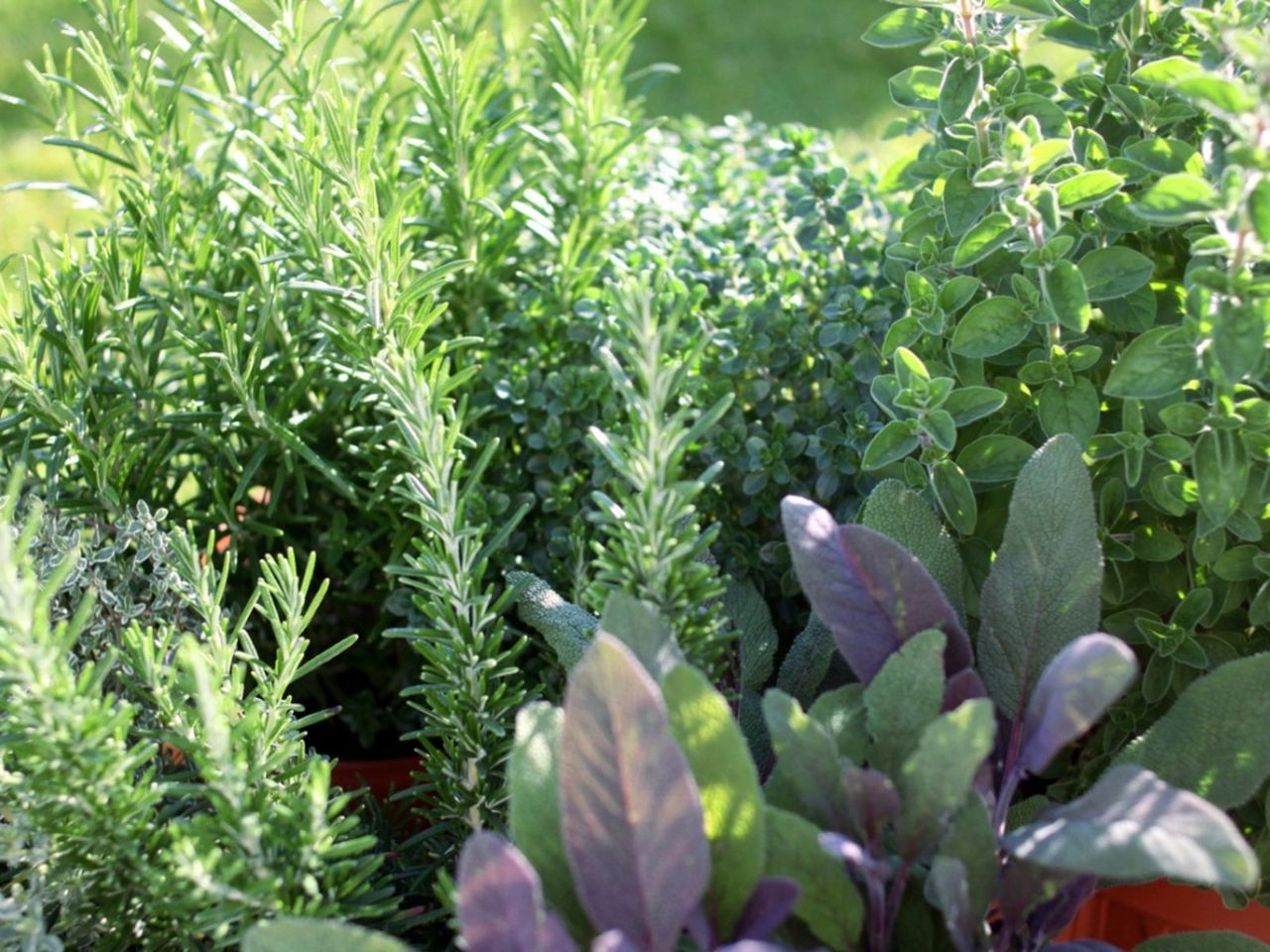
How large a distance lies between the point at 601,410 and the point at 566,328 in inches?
4.0

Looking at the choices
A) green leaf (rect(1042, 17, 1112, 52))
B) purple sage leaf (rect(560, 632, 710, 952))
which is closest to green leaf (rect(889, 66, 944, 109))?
green leaf (rect(1042, 17, 1112, 52))

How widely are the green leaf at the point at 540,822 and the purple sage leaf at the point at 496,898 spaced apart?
4.3 inches

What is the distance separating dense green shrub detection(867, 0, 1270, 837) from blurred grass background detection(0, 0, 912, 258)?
227cm

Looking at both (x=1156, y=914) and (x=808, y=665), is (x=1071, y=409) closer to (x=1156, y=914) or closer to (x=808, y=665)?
(x=808, y=665)

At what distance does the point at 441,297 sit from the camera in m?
1.41

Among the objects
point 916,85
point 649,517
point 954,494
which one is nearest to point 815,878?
point 649,517

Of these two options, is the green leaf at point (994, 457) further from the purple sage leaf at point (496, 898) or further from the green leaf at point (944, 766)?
the purple sage leaf at point (496, 898)

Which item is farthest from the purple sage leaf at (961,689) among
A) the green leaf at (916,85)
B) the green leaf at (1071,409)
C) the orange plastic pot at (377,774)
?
the orange plastic pot at (377,774)

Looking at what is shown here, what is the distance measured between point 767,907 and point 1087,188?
579mm

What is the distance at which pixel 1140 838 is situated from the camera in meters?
0.66

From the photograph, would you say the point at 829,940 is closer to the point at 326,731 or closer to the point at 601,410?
the point at 601,410

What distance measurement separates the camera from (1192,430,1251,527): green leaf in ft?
2.88

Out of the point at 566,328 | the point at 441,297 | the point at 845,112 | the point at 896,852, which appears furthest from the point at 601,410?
the point at 845,112

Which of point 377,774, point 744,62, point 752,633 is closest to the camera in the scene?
point 752,633
